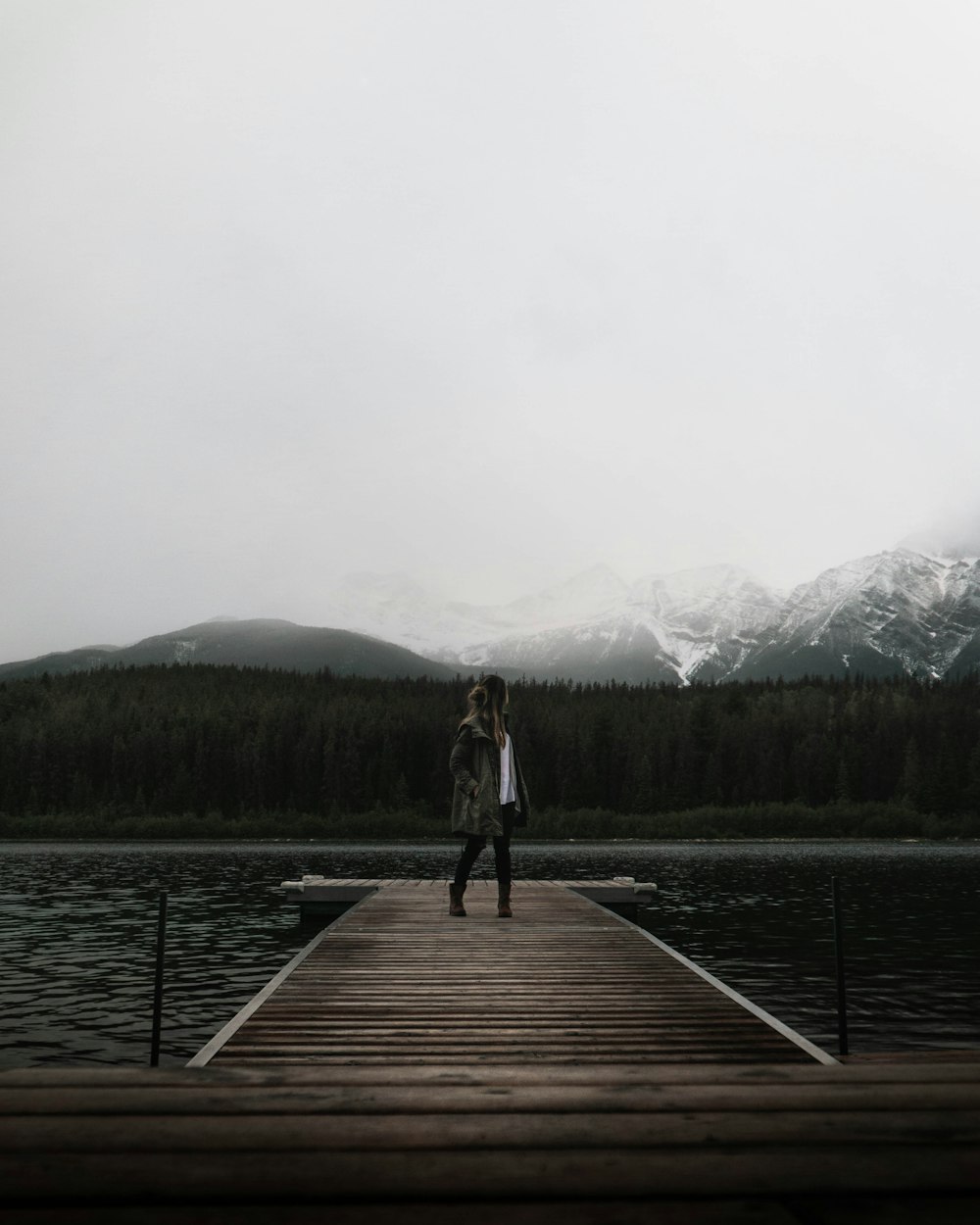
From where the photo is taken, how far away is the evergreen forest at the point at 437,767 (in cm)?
11306

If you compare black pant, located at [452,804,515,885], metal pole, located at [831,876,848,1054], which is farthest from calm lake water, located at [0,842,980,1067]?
metal pole, located at [831,876,848,1054]

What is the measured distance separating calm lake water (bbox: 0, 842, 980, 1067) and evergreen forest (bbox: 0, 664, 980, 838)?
65529 mm

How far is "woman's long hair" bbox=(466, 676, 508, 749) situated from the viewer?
1384 centimetres

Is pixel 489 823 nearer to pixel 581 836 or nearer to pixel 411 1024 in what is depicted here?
pixel 411 1024

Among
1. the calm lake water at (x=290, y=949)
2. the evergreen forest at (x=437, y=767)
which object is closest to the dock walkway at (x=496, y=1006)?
the calm lake water at (x=290, y=949)

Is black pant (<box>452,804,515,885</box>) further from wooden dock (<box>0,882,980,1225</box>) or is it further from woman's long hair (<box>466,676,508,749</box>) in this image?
wooden dock (<box>0,882,980,1225</box>)

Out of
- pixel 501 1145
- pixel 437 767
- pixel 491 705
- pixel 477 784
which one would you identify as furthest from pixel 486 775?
pixel 437 767

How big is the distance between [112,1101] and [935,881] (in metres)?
46.8

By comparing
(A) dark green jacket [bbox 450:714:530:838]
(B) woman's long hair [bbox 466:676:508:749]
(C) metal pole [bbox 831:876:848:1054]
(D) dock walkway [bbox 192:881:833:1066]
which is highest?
(B) woman's long hair [bbox 466:676:508:749]

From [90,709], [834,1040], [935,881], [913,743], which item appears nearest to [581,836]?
[913,743]

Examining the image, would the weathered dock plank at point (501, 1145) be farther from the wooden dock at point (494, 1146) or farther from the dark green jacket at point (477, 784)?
the dark green jacket at point (477, 784)

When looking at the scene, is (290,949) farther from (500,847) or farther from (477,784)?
(477,784)

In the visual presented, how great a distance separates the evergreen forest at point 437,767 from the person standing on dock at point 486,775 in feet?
320

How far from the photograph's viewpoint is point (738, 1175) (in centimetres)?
342
